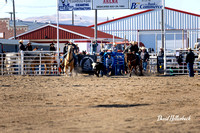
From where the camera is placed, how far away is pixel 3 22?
7681 centimetres

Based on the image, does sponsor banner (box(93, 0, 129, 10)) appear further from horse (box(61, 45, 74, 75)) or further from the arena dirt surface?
the arena dirt surface

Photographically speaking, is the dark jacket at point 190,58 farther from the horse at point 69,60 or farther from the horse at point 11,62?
the horse at point 11,62

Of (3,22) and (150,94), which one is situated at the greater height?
(3,22)

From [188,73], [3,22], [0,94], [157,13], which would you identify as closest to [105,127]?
[0,94]

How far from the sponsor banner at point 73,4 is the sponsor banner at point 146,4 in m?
2.87

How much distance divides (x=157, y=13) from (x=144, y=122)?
1696 inches

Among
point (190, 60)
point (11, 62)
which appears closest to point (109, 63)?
point (190, 60)

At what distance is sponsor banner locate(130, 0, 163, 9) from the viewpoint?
27125mm

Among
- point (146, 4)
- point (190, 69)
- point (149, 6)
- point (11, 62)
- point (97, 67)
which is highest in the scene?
point (146, 4)

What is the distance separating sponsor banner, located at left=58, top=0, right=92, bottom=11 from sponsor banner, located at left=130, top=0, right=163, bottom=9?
2867mm

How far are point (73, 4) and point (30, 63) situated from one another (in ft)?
16.7

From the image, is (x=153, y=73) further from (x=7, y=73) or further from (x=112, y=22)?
(x=112, y=22)

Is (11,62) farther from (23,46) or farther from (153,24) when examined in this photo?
(153,24)

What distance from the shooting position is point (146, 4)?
2733 centimetres
